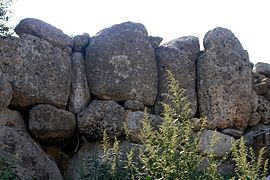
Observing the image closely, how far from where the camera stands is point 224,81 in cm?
752

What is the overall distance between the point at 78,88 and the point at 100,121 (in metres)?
0.62

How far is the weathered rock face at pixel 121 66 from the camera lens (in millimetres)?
6902

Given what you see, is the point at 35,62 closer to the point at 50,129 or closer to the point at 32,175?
the point at 50,129

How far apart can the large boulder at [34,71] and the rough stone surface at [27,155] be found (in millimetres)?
536

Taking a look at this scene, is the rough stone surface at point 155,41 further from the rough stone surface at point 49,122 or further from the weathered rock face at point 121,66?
the rough stone surface at point 49,122

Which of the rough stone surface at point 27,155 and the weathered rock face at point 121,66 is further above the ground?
the weathered rock face at point 121,66

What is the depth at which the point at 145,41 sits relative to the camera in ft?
24.0

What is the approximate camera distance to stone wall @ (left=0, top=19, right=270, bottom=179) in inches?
250

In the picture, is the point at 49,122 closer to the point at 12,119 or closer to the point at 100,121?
the point at 12,119

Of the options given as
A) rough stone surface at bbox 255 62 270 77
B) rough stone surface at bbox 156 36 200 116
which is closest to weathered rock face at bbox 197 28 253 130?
rough stone surface at bbox 156 36 200 116

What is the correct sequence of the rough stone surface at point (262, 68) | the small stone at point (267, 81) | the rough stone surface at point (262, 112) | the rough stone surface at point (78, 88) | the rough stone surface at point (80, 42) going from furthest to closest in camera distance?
the rough stone surface at point (262, 68) < the small stone at point (267, 81) < the rough stone surface at point (262, 112) < the rough stone surface at point (80, 42) < the rough stone surface at point (78, 88)

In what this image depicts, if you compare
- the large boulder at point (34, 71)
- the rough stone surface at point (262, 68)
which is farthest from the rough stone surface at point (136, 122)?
the rough stone surface at point (262, 68)

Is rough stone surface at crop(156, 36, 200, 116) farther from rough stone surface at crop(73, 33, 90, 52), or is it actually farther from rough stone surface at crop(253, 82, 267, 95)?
rough stone surface at crop(253, 82, 267, 95)

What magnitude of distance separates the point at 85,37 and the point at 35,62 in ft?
3.40
